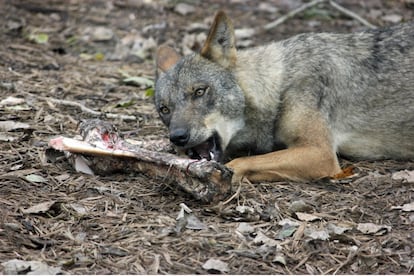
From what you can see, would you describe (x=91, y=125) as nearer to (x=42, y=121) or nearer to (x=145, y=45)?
(x=42, y=121)

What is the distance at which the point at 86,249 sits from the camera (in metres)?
4.45

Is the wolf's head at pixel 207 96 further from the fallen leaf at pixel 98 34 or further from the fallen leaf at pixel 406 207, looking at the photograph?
the fallen leaf at pixel 98 34

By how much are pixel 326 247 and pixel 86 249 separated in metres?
1.55

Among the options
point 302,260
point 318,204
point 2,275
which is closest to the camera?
point 2,275

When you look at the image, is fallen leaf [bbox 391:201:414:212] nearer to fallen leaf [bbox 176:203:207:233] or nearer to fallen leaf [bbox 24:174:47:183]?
fallen leaf [bbox 176:203:207:233]

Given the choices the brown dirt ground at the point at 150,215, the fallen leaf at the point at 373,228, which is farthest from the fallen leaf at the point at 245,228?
the fallen leaf at the point at 373,228

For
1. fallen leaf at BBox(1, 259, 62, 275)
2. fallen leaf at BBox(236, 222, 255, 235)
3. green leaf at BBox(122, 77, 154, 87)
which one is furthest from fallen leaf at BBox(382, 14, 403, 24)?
fallen leaf at BBox(1, 259, 62, 275)

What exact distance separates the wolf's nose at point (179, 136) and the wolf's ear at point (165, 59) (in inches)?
43.3

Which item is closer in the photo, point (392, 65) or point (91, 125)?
point (91, 125)

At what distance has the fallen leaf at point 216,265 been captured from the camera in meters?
4.24

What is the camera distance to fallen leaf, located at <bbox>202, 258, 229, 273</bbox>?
13.9ft

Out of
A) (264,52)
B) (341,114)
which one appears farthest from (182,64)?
(341,114)

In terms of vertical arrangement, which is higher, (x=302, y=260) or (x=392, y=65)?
(x=392, y=65)

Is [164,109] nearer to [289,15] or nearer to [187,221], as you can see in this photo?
[187,221]
